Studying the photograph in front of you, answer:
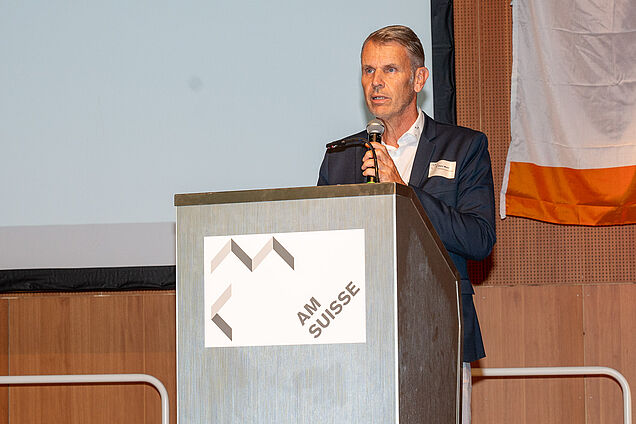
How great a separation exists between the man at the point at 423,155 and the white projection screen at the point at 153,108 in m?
1.18

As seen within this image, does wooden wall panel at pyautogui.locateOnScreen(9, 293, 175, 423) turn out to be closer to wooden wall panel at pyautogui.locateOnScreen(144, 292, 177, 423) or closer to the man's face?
wooden wall panel at pyautogui.locateOnScreen(144, 292, 177, 423)

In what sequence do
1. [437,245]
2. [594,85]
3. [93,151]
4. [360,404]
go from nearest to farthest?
[360,404] → [437,245] → [594,85] → [93,151]

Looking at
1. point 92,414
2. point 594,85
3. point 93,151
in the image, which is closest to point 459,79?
point 594,85

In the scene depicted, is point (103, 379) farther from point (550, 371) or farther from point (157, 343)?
point (550, 371)

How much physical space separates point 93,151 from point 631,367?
2.64m

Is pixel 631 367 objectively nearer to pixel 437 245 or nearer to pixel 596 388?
pixel 596 388

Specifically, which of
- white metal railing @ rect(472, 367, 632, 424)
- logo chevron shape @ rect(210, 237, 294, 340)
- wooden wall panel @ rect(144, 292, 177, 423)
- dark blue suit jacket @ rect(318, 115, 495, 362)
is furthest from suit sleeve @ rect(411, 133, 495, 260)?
wooden wall panel @ rect(144, 292, 177, 423)


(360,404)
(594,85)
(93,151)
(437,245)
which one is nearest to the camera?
(360,404)

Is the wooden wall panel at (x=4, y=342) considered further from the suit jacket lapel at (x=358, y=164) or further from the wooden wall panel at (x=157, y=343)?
the suit jacket lapel at (x=358, y=164)

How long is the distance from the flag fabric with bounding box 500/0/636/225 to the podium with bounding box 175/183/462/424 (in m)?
2.15

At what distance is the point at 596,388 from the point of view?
337 centimetres

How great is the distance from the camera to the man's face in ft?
7.14

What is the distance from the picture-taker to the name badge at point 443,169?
81.7 inches

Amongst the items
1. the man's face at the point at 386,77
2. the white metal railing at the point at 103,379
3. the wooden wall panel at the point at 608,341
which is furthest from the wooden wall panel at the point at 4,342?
the wooden wall panel at the point at 608,341
